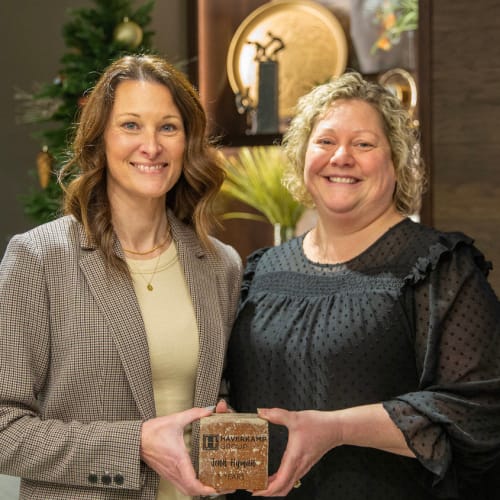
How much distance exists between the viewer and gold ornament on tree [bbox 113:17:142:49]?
3.29 m

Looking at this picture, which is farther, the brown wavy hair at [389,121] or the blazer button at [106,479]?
the brown wavy hair at [389,121]

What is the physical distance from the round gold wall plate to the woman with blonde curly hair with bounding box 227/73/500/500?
4.66 ft

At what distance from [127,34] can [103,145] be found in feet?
5.34

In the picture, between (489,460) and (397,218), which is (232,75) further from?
(489,460)

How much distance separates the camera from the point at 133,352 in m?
1.65

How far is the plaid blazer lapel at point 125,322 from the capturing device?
1.65m

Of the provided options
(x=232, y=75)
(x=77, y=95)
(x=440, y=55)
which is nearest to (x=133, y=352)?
(x=440, y=55)

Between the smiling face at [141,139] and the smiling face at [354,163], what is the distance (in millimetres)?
328

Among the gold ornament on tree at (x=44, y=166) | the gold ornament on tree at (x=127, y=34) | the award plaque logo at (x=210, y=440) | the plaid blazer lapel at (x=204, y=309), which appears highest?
the gold ornament on tree at (x=127, y=34)

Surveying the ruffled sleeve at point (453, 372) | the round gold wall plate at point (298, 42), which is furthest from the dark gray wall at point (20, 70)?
the ruffled sleeve at point (453, 372)

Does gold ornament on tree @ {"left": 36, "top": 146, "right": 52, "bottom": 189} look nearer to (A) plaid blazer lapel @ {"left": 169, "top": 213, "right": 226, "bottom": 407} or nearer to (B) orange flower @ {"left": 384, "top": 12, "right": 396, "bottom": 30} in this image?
(B) orange flower @ {"left": 384, "top": 12, "right": 396, "bottom": 30}

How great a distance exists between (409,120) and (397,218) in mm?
213

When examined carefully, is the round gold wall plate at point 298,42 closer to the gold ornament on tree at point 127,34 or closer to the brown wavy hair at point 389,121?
the gold ornament on tree at point 127,34

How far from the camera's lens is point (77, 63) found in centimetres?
329
